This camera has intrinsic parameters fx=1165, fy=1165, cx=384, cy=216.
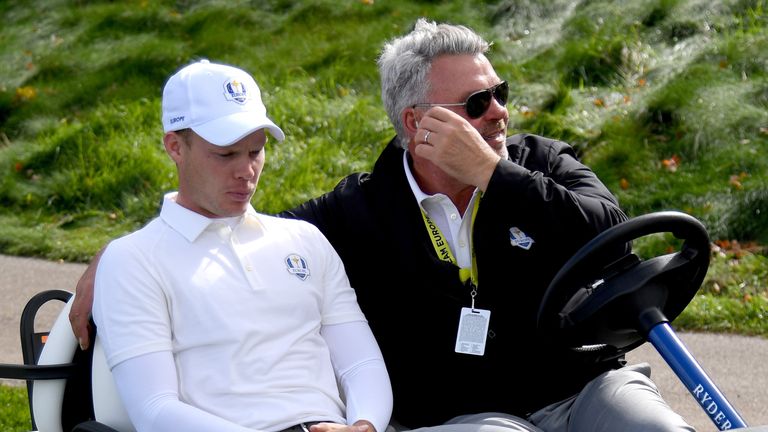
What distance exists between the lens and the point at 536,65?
26.4 feet

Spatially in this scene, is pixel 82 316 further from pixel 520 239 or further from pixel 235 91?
pixel 520 239

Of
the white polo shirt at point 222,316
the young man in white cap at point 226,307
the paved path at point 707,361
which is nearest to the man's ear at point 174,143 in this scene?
the young man in white cap at point 226,307

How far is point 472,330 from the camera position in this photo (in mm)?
3332

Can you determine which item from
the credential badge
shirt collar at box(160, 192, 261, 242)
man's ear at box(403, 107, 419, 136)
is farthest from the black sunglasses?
shirt collar at box(160, 192, 261, 242)

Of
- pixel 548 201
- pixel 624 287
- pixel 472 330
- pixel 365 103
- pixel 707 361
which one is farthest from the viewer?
pixel 365 103

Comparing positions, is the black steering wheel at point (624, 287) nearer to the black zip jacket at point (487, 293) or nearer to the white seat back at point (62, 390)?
the black zip jacket at point (487, 293)

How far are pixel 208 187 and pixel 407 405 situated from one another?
0.90 metres

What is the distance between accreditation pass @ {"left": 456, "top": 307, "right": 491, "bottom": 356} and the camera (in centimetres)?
332

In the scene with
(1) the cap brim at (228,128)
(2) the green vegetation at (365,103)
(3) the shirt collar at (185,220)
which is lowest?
(2) the green vegetation at (365,103)

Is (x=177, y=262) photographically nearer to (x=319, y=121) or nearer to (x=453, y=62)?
(x=453, y=62)

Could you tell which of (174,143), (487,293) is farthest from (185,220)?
(487,293)

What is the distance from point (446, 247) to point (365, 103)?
4.64 m

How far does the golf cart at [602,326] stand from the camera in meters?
2.74

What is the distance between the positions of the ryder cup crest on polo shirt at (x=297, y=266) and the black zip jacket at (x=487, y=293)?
35cm
